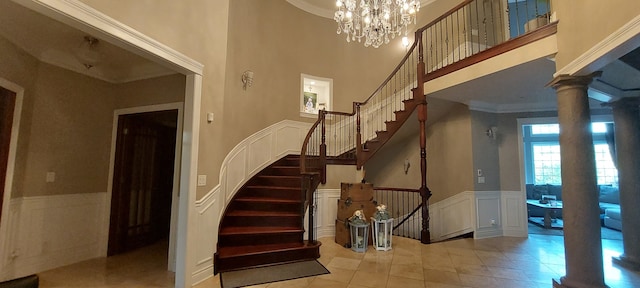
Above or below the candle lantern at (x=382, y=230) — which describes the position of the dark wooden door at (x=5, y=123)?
above

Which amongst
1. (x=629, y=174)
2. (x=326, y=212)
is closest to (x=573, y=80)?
(x=629, y=174)

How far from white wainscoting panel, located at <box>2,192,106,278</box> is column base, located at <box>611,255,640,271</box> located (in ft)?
23.3

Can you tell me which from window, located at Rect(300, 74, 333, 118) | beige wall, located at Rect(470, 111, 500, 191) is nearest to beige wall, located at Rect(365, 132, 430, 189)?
beige wall, located at Rect(470, 111, 500, 191)

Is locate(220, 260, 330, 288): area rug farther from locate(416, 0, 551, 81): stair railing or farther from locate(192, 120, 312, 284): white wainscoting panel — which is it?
locate(416, 0, 551, 81): stair railing

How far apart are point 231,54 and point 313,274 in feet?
11.3

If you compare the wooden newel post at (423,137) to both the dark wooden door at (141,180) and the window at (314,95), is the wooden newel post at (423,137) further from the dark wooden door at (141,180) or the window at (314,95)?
the dark wooden door at (141,180)

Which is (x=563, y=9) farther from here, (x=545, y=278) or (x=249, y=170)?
(x=249, y=170)

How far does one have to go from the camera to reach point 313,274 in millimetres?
3174

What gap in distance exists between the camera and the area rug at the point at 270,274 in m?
2.96

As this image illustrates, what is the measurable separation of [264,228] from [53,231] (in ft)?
8.60

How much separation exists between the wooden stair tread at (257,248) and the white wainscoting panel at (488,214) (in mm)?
3207

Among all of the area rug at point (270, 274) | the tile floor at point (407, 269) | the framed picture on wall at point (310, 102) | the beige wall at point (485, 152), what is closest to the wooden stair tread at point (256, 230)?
the area rug at point (270, 274)

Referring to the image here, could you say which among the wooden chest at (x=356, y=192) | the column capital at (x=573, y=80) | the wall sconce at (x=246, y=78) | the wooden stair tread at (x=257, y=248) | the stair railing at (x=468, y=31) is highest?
the stair railing at (x=468, y=31)

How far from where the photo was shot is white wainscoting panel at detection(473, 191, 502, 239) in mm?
4961
